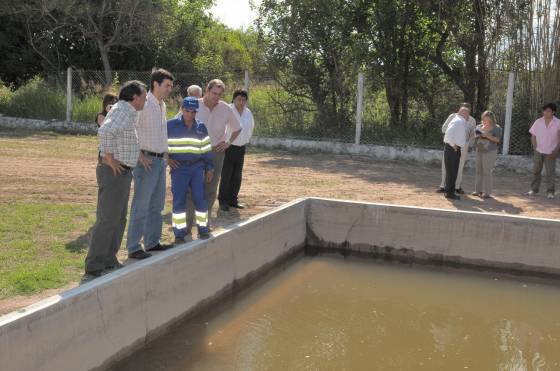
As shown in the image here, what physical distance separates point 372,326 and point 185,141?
8.12ft

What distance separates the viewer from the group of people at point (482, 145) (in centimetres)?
920

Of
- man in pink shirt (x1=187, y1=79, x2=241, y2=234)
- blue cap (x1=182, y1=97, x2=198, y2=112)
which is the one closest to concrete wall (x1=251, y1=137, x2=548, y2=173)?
man in pink shirt (x1=187, y1=79, x2=241, y2=234)

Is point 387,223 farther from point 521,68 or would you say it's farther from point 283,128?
point 283,128

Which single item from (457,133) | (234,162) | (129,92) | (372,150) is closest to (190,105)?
(129,92)

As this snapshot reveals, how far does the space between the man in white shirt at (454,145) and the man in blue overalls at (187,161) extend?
4505mm

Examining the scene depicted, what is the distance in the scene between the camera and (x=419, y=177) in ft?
39.4

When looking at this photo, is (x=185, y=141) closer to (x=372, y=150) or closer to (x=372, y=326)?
(x=372, y=326)

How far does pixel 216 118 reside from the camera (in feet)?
22.4

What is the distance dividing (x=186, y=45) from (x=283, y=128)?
33.5ft

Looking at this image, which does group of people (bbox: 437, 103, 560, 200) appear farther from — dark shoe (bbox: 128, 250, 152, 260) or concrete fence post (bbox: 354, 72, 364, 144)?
dark shoe (bbox: 128, 250, 152, 260)

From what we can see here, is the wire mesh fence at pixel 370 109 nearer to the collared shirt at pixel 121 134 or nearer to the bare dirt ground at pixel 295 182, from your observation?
the bare dirt ground at pixel 295 182

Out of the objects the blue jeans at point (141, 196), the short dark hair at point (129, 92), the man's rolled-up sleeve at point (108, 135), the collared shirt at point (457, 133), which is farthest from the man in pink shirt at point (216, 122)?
the collared shirt at point (457, 133)

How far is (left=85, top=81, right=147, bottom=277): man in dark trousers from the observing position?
474cm

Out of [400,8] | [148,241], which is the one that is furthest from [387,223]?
[400,8]
